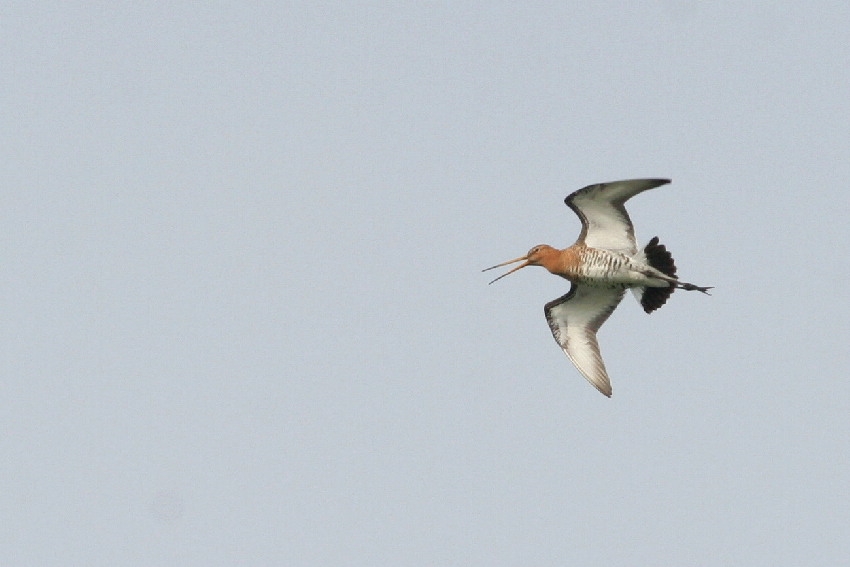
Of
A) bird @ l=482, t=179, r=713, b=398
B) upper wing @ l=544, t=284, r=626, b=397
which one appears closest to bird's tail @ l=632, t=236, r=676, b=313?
bird @ l=482, t=179, r=713, b=398

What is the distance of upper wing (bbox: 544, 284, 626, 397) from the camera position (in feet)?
96.0

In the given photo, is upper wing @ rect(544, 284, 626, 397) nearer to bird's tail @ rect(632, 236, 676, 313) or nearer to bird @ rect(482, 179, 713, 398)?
bird @ rect(482, 179, 713, 398)

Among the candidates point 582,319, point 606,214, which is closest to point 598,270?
point 606,214

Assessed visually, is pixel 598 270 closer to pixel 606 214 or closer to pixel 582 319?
pixel 606 214

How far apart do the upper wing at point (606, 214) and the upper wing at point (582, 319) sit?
150 cm

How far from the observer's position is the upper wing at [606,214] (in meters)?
26.7

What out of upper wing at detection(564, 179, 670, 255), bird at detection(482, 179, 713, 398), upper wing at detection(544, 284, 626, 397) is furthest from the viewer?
upper wing at detection(544, 284, 626, 397)

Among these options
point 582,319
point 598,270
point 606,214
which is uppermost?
point 606,214

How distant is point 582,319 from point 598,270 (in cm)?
197

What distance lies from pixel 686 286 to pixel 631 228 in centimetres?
152

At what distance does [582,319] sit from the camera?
29578 mm

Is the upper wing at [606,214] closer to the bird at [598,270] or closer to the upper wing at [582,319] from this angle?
the bird at [598,270]

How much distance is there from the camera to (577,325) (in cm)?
2959

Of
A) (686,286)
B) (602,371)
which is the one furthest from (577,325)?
(686,286)
